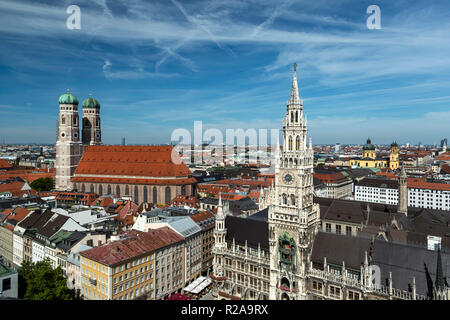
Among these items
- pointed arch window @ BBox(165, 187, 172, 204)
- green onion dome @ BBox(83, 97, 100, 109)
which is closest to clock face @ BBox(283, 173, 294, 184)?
pointed arch window @ BBox(165, 187, 172, 204)

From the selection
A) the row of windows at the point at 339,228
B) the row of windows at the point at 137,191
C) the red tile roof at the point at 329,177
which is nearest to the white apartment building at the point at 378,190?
the red tile roof at the point at 329,177

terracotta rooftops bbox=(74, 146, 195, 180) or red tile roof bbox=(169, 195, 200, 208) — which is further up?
terracotta rooftops bbox=(74, 146, 195, 180)

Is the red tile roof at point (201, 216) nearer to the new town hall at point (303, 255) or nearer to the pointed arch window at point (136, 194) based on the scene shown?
the new town hall at point (303, 255)

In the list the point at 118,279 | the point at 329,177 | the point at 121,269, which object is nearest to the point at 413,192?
the point at 329,177

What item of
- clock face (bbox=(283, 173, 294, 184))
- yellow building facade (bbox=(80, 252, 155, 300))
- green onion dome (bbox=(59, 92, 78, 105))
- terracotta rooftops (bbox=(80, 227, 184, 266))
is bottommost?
yellow building facade (bbox=(80, 252, 155, 300))

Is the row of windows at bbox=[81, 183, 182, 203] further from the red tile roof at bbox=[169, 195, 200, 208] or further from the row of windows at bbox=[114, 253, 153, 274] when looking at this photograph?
the row of windows at bbox=[114, 253, 153, 274]
